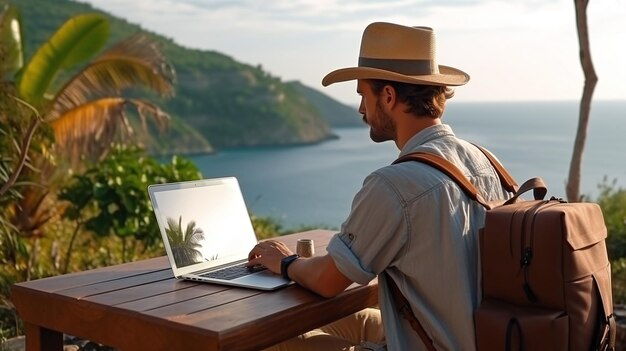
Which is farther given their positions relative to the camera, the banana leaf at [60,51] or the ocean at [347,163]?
the ocean at [347,163]

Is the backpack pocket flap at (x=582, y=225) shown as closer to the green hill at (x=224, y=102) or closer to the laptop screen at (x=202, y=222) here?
the laptop screen at (x=202, y=222)

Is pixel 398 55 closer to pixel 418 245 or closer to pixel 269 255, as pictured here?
pixel 418 245

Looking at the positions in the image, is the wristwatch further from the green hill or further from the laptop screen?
the green hill

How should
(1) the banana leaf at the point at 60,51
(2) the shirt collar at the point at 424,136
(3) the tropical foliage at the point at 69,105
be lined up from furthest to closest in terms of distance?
(1) the banana leaf at the point at 60,51, (3) the tropical foliage at the point at 69,105, (2) the shirt collar at the point at 424,136

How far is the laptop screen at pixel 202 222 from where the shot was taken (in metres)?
2.38

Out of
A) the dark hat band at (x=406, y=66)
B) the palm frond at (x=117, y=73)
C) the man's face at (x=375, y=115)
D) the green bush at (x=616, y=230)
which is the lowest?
the green bush at (x=616, y=230)

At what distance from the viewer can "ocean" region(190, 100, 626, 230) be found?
11.4m

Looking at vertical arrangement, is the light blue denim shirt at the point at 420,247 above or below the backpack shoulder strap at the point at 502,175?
below

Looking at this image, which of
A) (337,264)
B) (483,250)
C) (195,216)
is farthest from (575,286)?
(195,216)

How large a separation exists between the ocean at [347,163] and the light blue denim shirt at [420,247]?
19.7ft

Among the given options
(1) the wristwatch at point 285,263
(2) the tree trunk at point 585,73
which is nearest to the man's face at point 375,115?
(1) the wristwatch at point 285,263

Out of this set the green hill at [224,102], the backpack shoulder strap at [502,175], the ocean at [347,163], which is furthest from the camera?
the green hill at [224,102]

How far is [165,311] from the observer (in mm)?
1959

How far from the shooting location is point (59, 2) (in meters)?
19.8
